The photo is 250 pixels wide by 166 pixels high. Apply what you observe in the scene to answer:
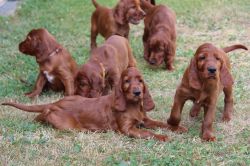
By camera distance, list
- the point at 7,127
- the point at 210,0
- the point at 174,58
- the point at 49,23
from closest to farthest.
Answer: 1. the point at 7,127
2. the point at 174,58
3. the point at 49,23
4. the point at 210,0

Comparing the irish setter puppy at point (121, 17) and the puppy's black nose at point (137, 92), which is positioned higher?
the irish setter puppy at point (121, 17)

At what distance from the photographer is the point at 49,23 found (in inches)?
439

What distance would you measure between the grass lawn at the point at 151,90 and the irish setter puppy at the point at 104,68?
549 millimetres

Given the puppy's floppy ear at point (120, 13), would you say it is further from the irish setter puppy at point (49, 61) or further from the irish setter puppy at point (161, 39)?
the irish setter puppy at point (49, 61)

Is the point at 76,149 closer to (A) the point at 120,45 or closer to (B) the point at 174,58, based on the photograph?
(A) the point at 120,45

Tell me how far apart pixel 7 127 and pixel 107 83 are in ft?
5.34

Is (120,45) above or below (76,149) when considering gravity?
above

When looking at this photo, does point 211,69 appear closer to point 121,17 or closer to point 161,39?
point 161,39

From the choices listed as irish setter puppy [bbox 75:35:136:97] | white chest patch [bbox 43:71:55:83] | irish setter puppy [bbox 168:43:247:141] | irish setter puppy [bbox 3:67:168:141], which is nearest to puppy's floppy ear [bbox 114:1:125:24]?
irish setter puppy [bbox 75:35:136:97]

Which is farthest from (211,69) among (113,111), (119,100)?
(113,111)

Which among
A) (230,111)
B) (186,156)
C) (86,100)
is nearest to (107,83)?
(86,100)

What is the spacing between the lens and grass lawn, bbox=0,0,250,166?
190 inches

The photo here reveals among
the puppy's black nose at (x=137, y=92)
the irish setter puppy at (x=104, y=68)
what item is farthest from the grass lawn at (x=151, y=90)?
the irish setter puppy at (x=104, y=68)

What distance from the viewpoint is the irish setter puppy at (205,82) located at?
498 cm
